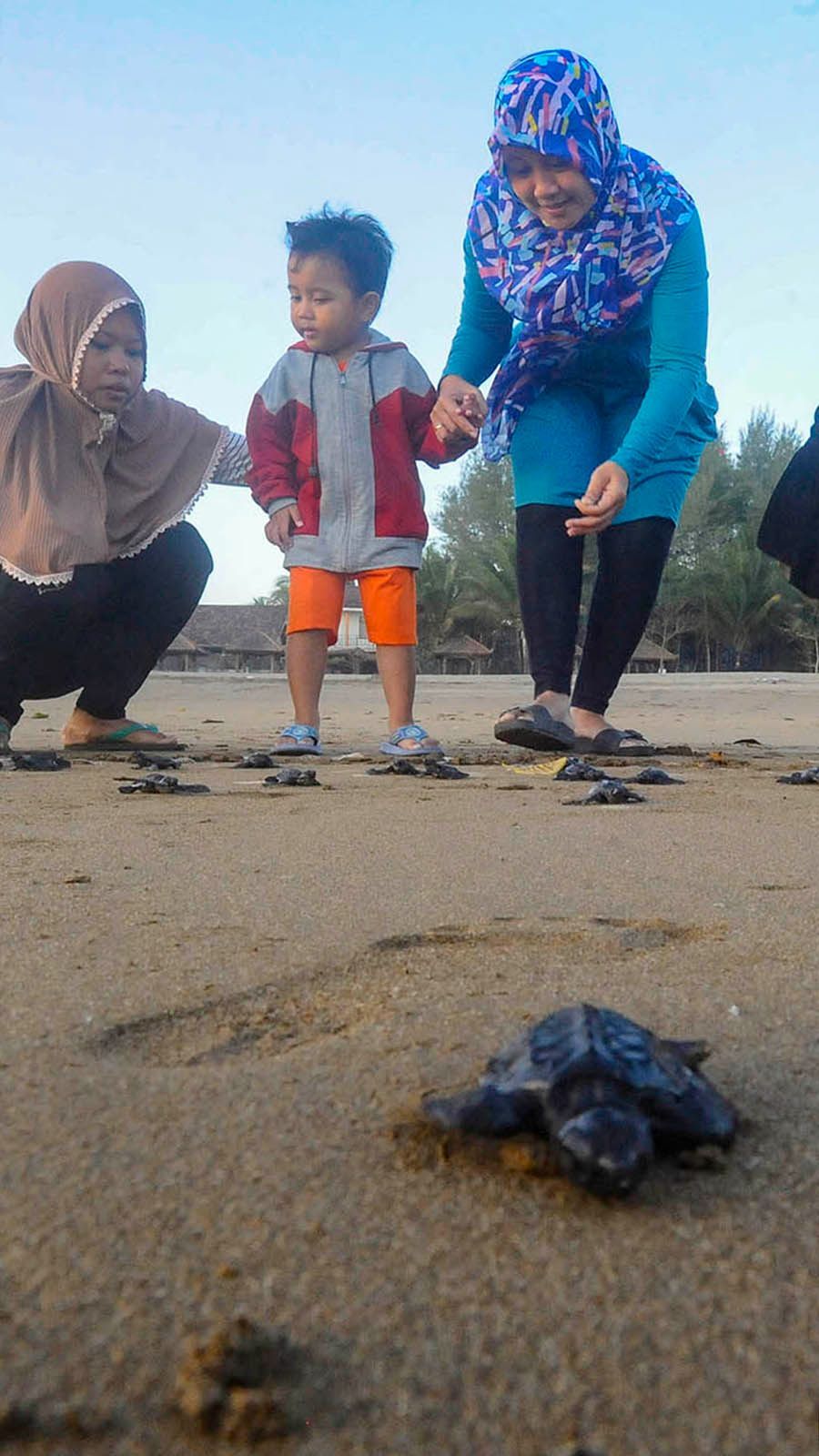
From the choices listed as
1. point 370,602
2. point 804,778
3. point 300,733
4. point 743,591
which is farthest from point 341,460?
point 743,591

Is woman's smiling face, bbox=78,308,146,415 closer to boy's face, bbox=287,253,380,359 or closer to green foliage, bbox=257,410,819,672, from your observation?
boy's face, bbox=287,253,380,359

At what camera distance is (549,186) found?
3742 mm

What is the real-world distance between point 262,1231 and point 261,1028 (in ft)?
1.30

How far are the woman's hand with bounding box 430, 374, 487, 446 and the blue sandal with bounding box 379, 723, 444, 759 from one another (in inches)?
39.6

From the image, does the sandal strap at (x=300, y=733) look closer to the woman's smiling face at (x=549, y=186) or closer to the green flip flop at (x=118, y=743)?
the green flip flop at (x=118, y=743)

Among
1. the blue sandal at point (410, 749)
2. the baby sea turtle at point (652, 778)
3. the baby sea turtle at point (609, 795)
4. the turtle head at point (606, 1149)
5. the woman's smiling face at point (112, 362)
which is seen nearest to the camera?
the turtle head at point (606, 1149)

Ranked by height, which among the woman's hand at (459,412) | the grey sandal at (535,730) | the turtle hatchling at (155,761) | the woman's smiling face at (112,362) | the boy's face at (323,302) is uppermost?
the boy's face at (323,302)

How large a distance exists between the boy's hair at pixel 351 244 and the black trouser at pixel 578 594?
100 centimetres

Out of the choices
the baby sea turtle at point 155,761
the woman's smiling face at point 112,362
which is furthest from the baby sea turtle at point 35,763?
the woman's smiling face at point 112,362

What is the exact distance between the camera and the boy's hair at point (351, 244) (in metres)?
4.27

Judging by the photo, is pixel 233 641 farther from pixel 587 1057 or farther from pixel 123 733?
pixel 587 1057

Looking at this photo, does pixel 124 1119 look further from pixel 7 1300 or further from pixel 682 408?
pixel 682 408

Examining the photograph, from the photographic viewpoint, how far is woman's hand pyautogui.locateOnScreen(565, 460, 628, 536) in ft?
11.8

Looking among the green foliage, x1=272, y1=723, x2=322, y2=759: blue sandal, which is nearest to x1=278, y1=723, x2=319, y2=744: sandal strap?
x1=272, y1=723, x2=322, y2=759: blue sandal
